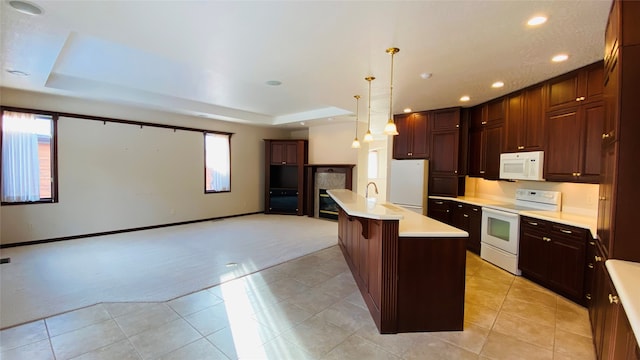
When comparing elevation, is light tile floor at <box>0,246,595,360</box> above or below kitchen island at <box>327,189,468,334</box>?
below

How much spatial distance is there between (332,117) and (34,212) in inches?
243

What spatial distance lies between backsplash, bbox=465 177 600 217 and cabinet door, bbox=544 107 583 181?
14.0 inches

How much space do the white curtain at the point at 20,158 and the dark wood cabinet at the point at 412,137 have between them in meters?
6.76

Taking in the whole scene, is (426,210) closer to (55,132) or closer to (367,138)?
(367,138)

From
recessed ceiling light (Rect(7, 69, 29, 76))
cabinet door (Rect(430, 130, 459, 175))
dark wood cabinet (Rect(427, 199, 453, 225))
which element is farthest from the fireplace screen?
recessed ceiling light (Rect(7, 69, 29, 76))

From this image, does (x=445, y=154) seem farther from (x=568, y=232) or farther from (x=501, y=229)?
(x=568, y=232)

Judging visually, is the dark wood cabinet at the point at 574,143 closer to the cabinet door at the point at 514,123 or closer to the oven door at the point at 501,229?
the cabinet door at the point at 514,123

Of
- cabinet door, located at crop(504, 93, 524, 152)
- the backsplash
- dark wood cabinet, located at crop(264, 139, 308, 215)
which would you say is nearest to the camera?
the backsplash

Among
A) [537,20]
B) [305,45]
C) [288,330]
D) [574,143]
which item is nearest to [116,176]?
[305,45]

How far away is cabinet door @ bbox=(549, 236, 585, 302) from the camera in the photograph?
9.55ft

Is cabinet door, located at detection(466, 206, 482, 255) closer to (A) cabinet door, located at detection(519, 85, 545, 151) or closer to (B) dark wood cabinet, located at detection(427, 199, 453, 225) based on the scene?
(B) dark wood cabinet, located at detection(427, 199, 453, 225)

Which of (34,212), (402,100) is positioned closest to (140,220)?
(34,212)

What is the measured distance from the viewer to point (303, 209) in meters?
8.51

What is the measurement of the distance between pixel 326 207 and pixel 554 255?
5484 mm
